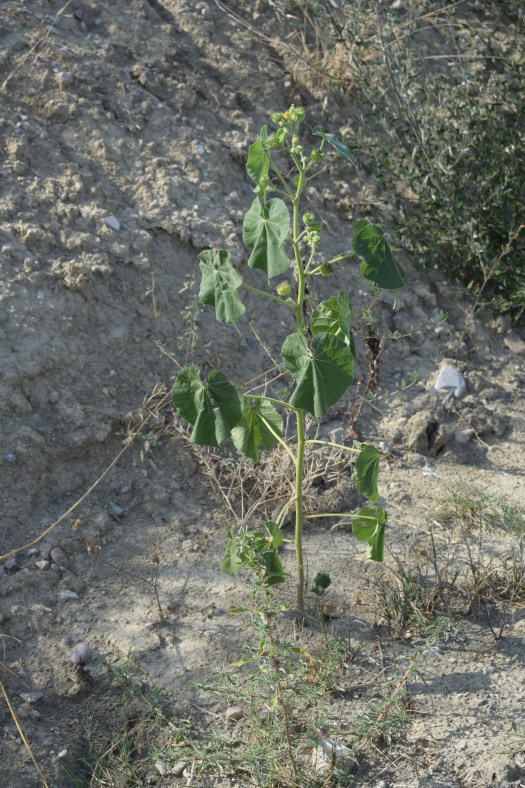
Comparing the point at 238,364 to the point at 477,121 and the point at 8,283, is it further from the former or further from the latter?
the point at 477,121

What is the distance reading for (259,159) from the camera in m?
2.88

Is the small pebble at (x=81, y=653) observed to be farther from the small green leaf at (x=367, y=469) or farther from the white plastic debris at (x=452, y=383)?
the white plastic debris at (x=452, y=383)

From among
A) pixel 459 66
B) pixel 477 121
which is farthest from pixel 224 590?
pixel 459 66

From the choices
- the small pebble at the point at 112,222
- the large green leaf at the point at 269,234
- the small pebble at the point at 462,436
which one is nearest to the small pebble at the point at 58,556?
the large green leaf at the point at 269,234

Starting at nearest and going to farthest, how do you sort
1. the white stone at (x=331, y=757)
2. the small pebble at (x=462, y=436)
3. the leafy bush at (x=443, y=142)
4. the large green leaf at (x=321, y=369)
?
the large green leaf at (x=321, y=369)
the white stone at (x=331, y=757)
the small pebble at (x=462, y=436)
the leafy bush at (x=443, y=142)

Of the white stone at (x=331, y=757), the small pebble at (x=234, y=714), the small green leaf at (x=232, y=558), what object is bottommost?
the small pebble at (x=234, y=714)

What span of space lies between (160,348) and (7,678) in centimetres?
160

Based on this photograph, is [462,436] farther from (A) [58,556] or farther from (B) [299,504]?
(A) [58,556]

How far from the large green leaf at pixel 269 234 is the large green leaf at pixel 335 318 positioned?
0.24 m

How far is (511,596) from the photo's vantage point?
3504 mm

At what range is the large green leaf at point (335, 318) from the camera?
2.94 m

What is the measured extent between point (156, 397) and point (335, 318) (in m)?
1.40

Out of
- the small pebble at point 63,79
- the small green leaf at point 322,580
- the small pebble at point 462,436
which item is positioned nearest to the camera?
the small green leaf at point 322,580

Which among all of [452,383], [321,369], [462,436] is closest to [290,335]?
[321,369]
